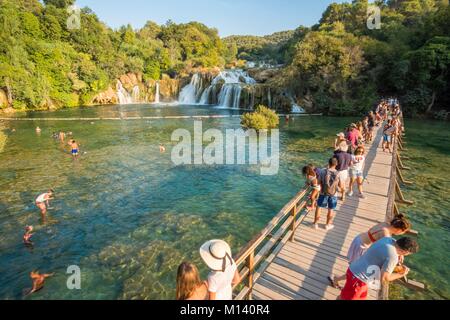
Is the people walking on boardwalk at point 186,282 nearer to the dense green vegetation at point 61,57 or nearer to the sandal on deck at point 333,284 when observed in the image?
the sandal on deck at point 333,284

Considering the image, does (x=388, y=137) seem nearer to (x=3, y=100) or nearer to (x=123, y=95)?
(x=3, y=100)

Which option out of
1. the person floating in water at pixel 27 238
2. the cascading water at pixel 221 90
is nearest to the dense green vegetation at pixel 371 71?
the cascading water at pixel 221 90

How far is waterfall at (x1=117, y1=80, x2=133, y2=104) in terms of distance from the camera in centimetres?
5828

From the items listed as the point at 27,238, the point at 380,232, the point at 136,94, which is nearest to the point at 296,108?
Result: the point at 136,94

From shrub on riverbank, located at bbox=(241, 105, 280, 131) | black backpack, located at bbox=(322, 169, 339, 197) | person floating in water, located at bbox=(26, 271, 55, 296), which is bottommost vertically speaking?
person floating in water, located at bbox=(26, 271, 55, 296)

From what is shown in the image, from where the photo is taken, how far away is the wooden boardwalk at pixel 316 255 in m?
5.48

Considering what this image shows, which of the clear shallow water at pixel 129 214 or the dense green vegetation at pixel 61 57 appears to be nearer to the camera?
the clear shallow water at pixel 129 214

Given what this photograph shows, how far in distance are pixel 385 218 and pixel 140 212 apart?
923 centimetres

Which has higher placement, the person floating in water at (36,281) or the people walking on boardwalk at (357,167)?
the people walking on boardwalk at (357,167)

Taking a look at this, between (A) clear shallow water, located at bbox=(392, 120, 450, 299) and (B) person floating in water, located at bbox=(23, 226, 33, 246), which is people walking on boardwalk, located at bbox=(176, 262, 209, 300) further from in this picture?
(B) person floating in water, located at bbox=(23, 226, 33, 246)

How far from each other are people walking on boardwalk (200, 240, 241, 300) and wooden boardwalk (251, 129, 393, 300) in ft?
6.84

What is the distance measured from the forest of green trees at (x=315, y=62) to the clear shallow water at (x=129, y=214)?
816 inches

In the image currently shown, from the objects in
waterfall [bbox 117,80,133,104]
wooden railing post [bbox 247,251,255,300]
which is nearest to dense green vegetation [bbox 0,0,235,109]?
waterfall [bbox 117,80,133,104]

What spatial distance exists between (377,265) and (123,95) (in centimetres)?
6220
